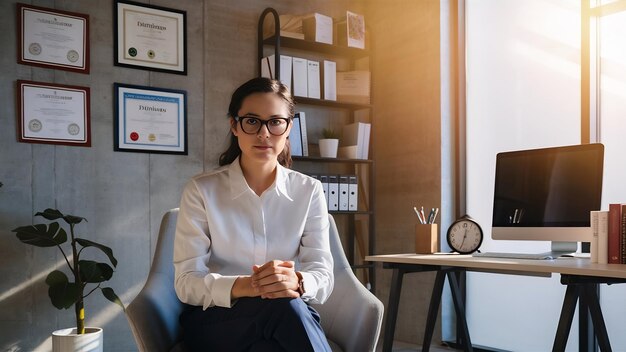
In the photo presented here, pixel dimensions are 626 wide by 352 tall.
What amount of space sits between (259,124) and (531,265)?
1.06 meters

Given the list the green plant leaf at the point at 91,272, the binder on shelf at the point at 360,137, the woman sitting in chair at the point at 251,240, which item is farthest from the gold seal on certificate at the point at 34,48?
the binder on shelf at the point at 360,137

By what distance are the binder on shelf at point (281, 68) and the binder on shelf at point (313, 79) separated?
0.52ft

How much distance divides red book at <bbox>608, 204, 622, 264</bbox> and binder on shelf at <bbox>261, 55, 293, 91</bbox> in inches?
89.1

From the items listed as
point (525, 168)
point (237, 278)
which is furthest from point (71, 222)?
point (525, 168)

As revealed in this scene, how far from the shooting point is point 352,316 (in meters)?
2.10

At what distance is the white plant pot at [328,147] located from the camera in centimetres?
411

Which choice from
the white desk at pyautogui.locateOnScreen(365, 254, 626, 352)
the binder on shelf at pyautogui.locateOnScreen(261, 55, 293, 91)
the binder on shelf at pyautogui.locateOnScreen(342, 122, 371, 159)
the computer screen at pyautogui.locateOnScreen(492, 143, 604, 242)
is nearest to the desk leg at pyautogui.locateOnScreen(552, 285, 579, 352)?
the white desk at pyautogui.locateOnScreen(365, 254, 626, 352)

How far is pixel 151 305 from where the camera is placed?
1928mm

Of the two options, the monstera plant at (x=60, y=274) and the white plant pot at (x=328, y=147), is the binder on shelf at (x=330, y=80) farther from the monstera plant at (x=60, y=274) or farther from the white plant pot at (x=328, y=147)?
the monstera plant at (x=60, y=274)

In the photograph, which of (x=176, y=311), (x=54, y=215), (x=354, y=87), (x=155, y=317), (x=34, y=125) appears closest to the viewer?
(x=155, y=317)

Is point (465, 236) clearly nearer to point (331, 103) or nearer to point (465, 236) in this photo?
point (465, 236)

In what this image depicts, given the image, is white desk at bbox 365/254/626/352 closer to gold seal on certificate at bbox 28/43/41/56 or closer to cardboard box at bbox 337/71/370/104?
cardboard box at bbox 337/71/370/104

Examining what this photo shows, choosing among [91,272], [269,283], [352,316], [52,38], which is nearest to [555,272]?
[352,316]

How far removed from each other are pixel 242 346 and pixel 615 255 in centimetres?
136
